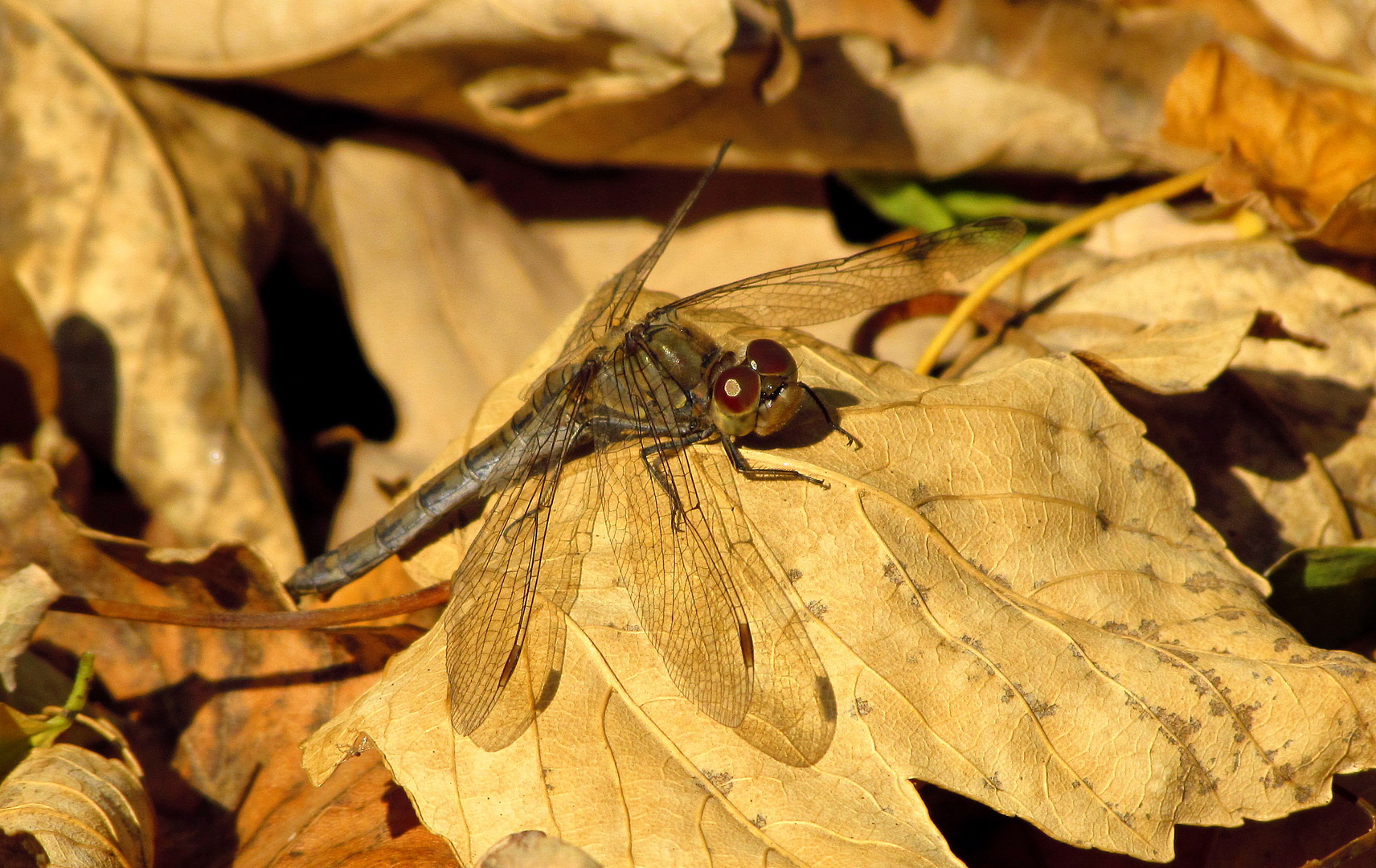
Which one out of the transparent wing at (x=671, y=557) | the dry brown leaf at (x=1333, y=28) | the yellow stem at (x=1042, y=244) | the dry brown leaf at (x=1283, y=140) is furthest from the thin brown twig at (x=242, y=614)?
the dry brown leaf at (x=1333, y=28)

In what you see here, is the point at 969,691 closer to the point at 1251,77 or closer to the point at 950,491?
the point at 950,491

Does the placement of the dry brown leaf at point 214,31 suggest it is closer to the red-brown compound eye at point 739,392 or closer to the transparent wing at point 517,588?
the transparent wing at point 517,588

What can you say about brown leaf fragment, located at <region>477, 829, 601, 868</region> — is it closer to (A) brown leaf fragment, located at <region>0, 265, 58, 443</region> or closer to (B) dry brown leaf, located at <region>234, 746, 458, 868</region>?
(B) dry brown leaf, located at <region>234, 746, 458, 868</region>

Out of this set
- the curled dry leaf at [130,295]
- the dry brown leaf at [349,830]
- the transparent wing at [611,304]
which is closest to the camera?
the dry brown leaf at [349,830]

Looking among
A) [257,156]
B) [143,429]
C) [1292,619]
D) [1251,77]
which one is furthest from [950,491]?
[257,156]

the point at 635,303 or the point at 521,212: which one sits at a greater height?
the point at 635,303
